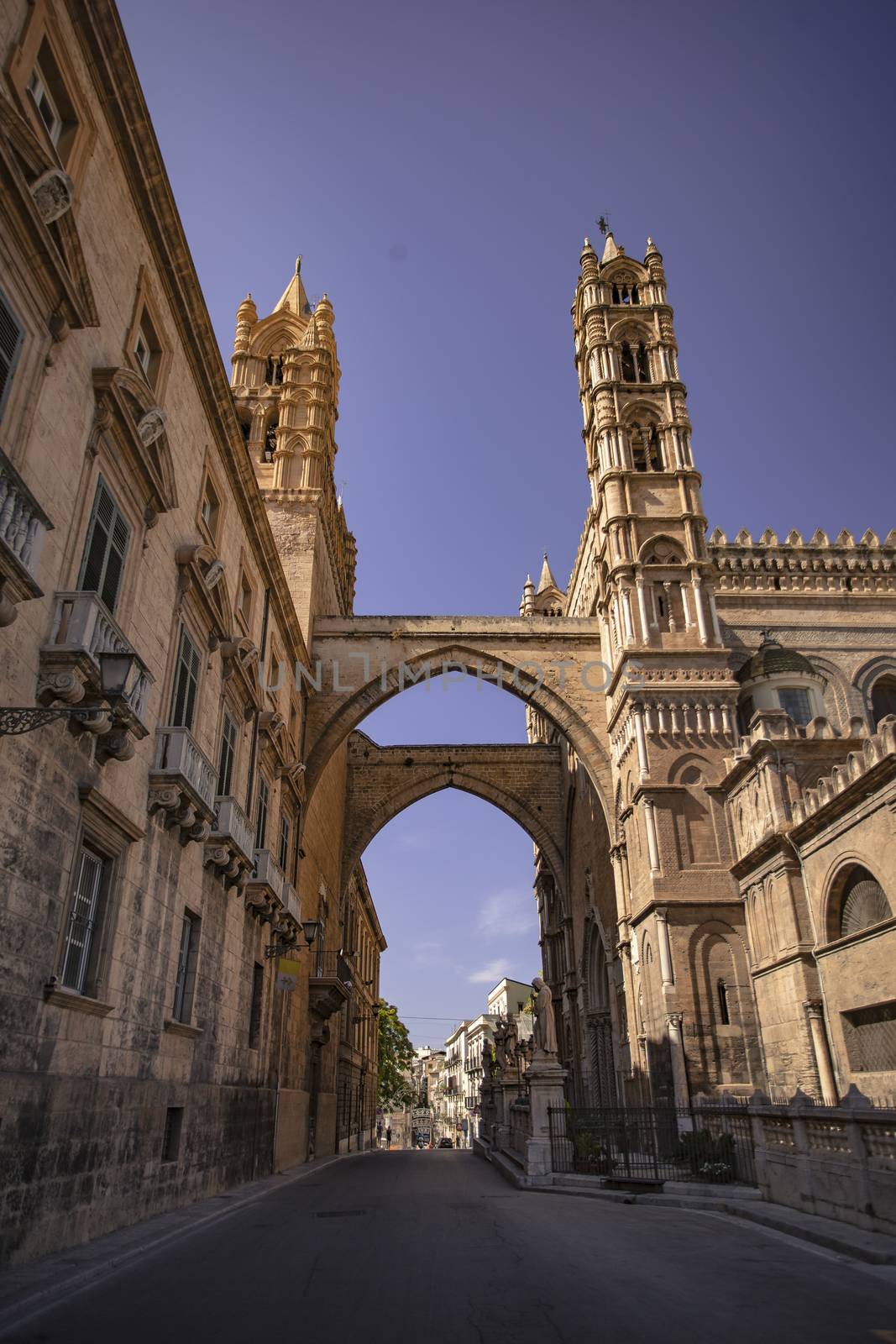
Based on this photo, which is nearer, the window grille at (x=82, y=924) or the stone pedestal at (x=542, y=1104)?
the window grille at (x=82, y=924)

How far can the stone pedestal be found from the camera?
55.2 ft

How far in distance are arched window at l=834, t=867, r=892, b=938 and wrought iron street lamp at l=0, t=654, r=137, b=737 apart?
11.0m

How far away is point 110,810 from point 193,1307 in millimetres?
4456

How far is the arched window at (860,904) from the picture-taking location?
13711mm

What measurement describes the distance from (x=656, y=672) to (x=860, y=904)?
34.9 feet

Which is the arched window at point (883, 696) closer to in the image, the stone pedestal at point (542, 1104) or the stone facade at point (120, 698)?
the stone pedestal at point (542, 1104)

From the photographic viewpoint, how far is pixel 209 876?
1355 centimetres

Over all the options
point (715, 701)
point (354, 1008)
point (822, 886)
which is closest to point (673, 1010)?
point (822, 886)

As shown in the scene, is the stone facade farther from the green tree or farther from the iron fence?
the green tree

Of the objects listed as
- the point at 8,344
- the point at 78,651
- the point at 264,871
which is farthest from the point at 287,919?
the point at 8,344

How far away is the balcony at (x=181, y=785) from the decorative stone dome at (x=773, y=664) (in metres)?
17.0

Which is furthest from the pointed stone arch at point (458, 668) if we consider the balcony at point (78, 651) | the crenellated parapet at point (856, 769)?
the balcony at point (78, 651)

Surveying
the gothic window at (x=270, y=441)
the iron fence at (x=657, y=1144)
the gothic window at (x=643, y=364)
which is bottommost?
the iron fence at (x=657, y=1144)

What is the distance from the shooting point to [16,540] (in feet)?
22.4
